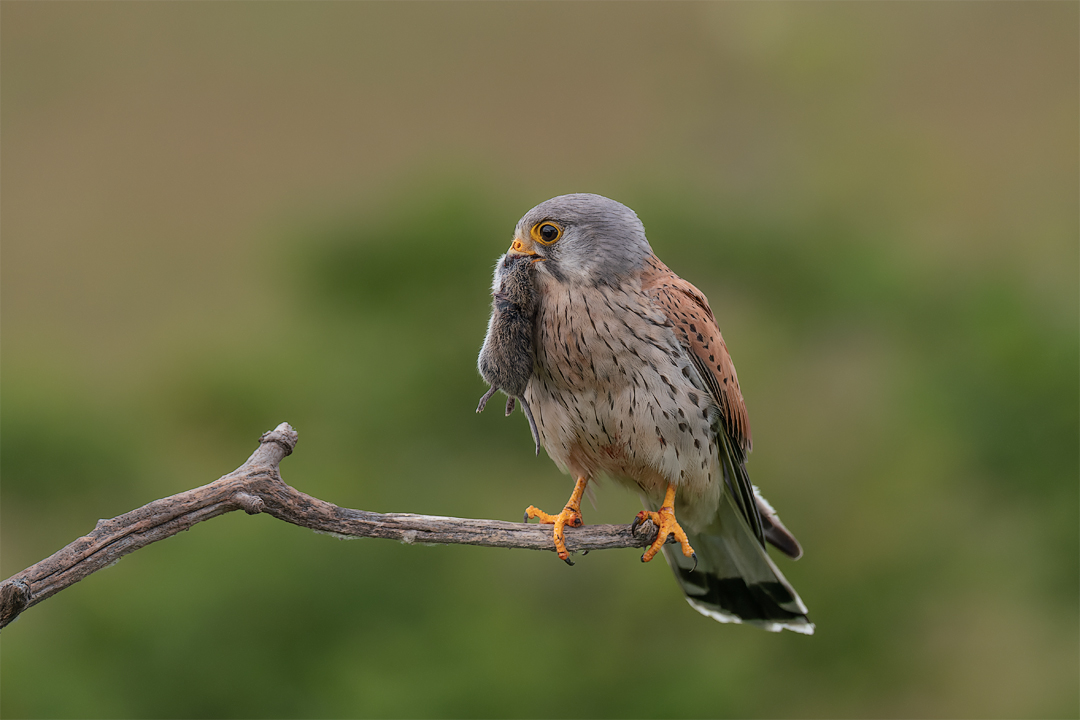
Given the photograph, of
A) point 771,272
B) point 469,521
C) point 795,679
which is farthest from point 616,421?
point 795,679

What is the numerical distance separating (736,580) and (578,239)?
1371 mm

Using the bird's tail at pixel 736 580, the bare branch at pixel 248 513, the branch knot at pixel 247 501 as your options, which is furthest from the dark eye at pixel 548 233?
the bird's tail at pixel 736 580

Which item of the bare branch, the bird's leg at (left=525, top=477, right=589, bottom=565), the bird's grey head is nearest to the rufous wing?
the bird's grey head

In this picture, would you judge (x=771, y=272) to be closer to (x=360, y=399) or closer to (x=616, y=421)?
(x=360, y=399)

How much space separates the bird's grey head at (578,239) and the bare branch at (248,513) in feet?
2.07

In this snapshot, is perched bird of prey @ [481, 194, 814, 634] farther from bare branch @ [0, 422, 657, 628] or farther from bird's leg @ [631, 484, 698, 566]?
bare branch @ [0, 422, 657, 628]

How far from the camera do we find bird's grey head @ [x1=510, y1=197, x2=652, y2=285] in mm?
2252

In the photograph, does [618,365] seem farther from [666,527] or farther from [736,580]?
[736,580]

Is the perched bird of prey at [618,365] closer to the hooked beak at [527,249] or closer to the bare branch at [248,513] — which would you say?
the hooked beak at [527,249]

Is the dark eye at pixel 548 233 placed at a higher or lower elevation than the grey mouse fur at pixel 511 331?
higher

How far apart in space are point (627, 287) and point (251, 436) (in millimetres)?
4548

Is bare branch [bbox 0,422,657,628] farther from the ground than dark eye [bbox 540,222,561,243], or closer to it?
closer to it

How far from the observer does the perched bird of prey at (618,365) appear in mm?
2258

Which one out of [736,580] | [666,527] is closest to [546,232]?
[666,527]
